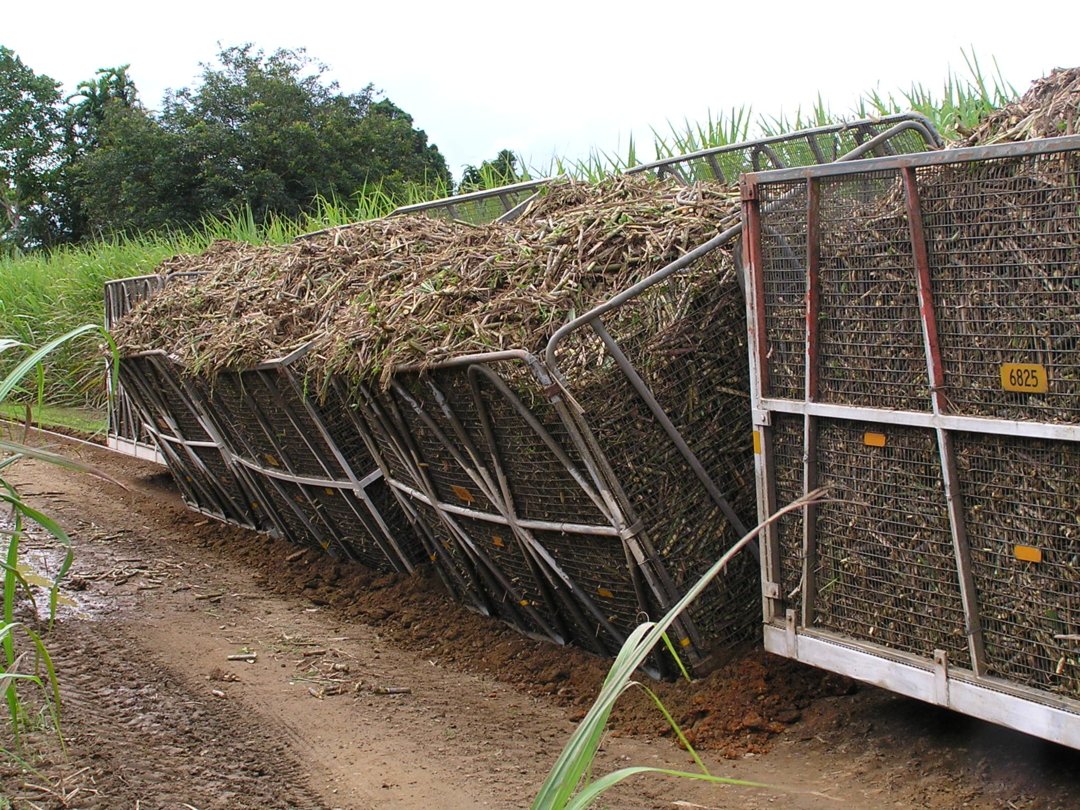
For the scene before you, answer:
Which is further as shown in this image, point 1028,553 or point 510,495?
point 510,495

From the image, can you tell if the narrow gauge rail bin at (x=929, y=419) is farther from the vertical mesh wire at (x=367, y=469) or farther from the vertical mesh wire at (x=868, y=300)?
the vertical mesh wire at (x=367, y=469)

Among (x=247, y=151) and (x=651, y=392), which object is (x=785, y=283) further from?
(x=247, y=151)

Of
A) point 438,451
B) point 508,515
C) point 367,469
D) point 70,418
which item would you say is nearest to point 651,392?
point 508,515

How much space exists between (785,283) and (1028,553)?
144cm

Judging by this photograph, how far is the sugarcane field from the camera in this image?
401 cm

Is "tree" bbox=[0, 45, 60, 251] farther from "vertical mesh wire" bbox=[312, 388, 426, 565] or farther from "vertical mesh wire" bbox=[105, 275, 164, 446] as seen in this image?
"vertical mesh wire" bbox=[312, 388, 426, 565]

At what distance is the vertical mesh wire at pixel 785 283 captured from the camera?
4.79m

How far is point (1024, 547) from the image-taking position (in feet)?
13.2

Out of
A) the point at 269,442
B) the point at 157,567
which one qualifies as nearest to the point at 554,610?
the point at 269,442

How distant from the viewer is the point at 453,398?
5.85 m

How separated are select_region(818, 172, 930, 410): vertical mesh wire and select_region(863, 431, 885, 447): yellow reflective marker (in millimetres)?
112

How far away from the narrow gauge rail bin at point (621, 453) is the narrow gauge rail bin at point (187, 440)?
3.86 meters

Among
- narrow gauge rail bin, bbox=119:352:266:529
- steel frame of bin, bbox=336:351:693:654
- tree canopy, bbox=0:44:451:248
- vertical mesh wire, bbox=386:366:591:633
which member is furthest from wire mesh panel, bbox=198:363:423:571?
tree canopy, bbox=0:44:451:248

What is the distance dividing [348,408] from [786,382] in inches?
117
